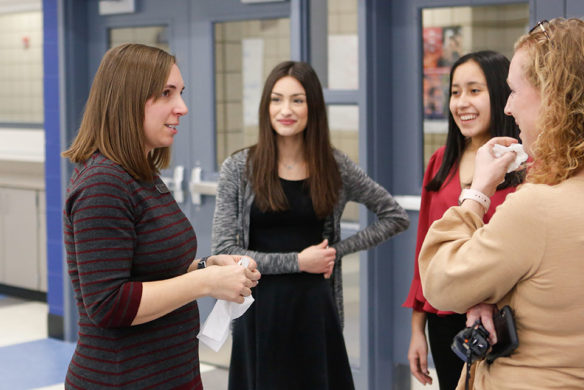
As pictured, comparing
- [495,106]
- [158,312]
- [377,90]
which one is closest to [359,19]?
[377,90]

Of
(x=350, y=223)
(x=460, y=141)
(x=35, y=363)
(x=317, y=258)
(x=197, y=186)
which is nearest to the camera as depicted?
(x=460, y=141)

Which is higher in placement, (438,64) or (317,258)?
(438,64)

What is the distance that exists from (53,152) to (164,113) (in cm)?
348

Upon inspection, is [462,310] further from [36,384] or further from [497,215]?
[36,384]

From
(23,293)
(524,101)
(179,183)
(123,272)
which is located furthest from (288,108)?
(23,293)

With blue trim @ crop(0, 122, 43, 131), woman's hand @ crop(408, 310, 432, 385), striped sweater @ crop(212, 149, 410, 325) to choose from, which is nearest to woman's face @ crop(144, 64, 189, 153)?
striped sweater @ crop(212, 149, 410, 325)

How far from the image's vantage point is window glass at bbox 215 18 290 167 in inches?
169

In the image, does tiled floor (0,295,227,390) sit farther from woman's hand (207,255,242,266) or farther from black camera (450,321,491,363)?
black camera (450,321,491,363)

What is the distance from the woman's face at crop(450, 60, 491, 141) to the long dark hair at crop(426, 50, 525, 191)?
0.02m

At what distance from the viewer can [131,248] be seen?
175 centimetres

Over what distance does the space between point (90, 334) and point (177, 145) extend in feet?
10.0

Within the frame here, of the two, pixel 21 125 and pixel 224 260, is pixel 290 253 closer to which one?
pixel 224 260

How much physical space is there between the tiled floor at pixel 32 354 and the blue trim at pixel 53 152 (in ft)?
0.91

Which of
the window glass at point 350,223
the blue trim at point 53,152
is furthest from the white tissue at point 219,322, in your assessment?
the blue trim at point 53,152
